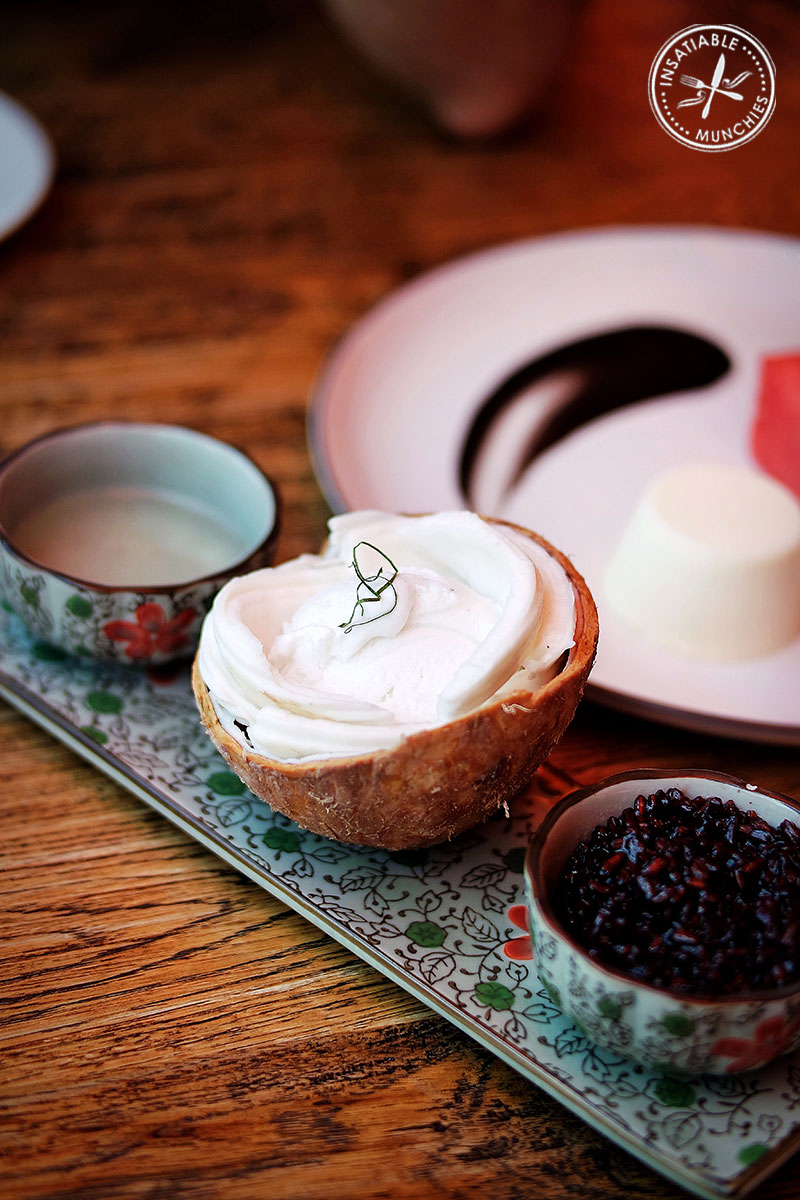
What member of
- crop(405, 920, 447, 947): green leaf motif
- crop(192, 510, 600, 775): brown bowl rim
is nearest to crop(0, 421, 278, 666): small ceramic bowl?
crop(192, 510, 600, 775): brown bowl rim

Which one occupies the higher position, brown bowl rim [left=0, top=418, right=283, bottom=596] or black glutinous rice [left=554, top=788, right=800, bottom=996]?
black glutinous rice [left=554, top=788, right=800, bottom=996]

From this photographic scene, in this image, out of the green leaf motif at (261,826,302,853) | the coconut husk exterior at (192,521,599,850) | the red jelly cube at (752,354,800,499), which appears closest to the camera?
the coconut husk exterior at (192,521,599,850)

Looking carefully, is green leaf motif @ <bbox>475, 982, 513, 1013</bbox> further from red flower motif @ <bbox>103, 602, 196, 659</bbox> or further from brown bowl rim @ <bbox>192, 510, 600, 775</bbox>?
red flower motif @ <bbox>103, 602, 196, 659</bbox>

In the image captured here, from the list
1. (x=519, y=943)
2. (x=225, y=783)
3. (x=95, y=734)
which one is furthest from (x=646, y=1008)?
(x=95, y=734)

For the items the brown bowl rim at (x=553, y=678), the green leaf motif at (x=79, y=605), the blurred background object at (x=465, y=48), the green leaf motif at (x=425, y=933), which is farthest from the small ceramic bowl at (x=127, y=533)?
the blurred background object at (x=465, y=48)

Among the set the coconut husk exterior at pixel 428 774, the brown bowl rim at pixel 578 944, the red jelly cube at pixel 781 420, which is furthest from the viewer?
the red jelly cube at pixel 781 420

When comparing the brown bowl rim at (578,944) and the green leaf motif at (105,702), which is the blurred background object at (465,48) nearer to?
the green leaf motif at (105,702)
